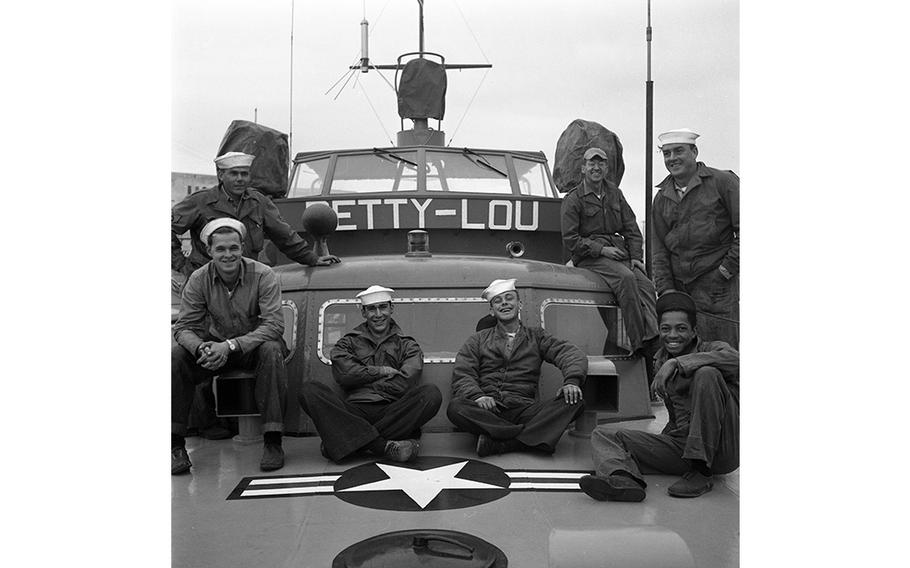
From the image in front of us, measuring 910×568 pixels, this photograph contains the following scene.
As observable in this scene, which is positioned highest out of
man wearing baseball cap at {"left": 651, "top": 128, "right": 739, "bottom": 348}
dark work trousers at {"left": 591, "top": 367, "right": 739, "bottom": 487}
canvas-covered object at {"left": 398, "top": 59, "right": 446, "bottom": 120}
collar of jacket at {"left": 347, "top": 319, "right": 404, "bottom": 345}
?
canvas-covered object at {"left": 398, "top": 59, "right": 446, "bottom": 120}

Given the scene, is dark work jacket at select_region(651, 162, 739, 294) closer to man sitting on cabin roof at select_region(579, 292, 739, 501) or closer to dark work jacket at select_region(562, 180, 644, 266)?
man sitting on cabin roof at select_region(579, 292, 739, 501)

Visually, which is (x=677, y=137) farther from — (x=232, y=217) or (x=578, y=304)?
(x=232, y=217)

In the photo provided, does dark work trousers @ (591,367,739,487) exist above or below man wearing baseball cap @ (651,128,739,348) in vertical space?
below

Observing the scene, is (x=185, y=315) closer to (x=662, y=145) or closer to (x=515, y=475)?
(x=515, y=475)

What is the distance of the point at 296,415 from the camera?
4.25 metres

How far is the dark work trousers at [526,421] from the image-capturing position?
3.76 m

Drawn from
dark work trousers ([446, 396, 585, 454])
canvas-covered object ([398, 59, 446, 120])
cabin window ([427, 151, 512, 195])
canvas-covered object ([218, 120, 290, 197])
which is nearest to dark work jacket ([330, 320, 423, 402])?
dark work trousers ([446, 396, 585, 454])

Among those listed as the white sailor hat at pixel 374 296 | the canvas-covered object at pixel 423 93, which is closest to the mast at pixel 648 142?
the white sailor hat at pixel 374 296

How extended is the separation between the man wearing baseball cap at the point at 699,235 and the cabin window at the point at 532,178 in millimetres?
2555

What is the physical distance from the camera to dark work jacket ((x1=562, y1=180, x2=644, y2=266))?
198 inches

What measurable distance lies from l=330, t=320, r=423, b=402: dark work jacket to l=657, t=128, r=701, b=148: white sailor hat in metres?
1.53

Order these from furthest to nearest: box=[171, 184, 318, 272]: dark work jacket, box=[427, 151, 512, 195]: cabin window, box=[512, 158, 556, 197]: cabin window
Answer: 1. box=[512, 158, 556, 197]: cabin window
2. box=[427, 151, 512, 195]: cabin window
3. box=[171, 184, 318, 272]: dark work jacket

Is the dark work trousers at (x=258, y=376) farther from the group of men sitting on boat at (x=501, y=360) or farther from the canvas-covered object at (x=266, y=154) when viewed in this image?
the canvas-covered object at (x=266, y=154)
